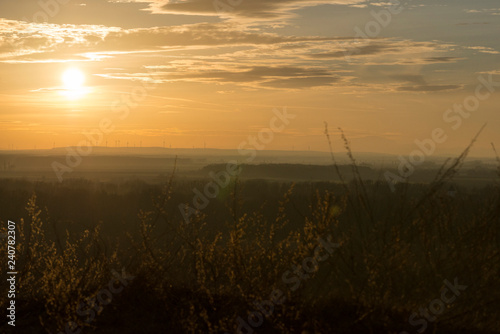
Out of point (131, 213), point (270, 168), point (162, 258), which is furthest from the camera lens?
point (270, 168)

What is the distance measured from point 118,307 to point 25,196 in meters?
42.8

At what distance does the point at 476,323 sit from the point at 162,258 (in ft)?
12.3

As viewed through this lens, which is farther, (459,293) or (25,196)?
(25,196)

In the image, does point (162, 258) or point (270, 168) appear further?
point (270, 168)

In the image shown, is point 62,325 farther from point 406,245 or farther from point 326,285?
point 406,245

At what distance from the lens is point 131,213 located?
4572cm

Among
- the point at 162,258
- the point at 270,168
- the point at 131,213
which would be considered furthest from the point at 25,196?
the point at 270,168

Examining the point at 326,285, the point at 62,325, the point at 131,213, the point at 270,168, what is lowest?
the point at 270,168

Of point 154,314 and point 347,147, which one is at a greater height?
point 347,147

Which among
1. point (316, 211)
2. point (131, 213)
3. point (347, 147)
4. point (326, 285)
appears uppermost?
point (347, 147)

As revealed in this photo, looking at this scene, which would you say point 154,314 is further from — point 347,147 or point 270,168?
point 270,168

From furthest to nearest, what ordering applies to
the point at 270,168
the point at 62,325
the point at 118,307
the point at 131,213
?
the point at 270,168, the point at 131,213, the point at 118,307, the point at 62,325

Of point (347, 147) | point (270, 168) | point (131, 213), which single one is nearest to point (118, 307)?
point (347, 147)

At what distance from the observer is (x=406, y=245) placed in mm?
7184
